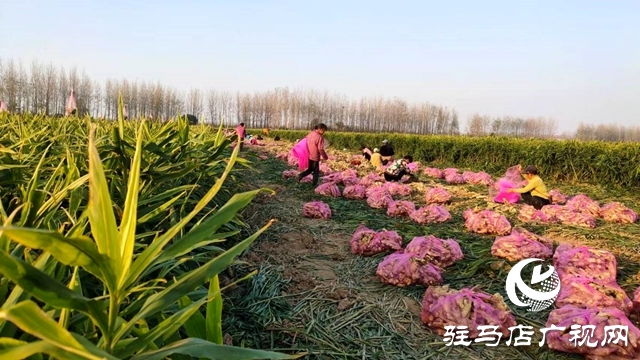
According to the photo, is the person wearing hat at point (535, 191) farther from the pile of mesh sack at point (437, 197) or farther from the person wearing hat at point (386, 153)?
the person wearing hat at point (386, 153)

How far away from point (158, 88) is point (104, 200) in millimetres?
73860

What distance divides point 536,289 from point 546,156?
11580 mm

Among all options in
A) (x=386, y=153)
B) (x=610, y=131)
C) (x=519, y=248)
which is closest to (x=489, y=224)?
(x=519, y=248)

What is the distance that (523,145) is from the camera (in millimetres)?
14750

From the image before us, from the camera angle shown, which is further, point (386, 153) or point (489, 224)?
point (386, 153)

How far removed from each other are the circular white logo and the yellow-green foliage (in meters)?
9.92

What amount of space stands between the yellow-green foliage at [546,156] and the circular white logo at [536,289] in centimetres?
992

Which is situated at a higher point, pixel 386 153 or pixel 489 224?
pixel 386 153

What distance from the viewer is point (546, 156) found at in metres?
13.5

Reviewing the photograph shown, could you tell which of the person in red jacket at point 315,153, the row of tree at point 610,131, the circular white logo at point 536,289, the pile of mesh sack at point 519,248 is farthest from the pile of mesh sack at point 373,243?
the row of tree at point 610,131

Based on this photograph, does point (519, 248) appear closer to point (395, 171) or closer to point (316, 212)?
point (316, 212)

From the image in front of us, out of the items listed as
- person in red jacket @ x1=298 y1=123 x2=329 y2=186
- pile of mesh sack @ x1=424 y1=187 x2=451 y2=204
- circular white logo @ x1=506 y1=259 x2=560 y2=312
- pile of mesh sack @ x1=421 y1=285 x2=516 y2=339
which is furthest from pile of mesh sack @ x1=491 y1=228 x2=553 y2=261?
person in red jacket @ x1=298 y1=123 x2=329 y2=186

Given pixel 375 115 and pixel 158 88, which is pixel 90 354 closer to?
pixel 158 88

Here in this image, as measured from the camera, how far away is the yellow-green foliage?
1171cm
